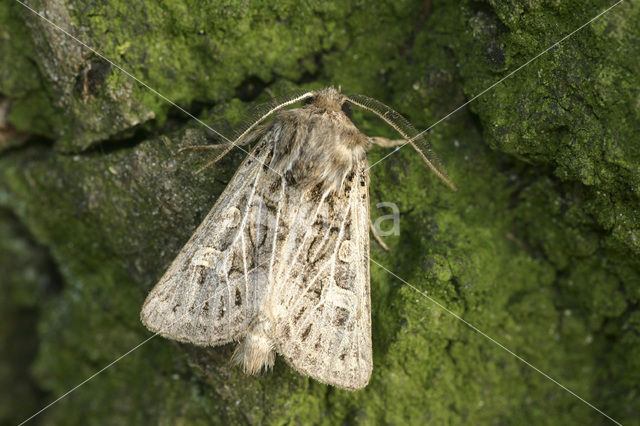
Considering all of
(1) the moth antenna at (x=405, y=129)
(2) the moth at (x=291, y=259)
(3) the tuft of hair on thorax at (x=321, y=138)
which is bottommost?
(2) the moth at (x=291, y=259)

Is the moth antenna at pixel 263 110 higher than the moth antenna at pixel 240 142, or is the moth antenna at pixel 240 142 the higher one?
the moth antenna at pixel 263 110

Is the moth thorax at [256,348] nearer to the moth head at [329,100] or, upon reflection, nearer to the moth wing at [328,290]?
the moth wing at [328,290]

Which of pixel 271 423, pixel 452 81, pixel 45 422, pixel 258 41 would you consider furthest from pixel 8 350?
pixel 452 81

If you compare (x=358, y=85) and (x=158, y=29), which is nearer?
(x=158, y=29)

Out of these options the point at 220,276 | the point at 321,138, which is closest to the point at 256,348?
the point at 220,276

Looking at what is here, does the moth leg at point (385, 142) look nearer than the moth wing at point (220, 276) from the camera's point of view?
No

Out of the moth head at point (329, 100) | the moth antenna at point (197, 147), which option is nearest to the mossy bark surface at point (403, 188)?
the moth antenna at point (197, 147)

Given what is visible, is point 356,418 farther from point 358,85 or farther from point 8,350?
point 8,350
